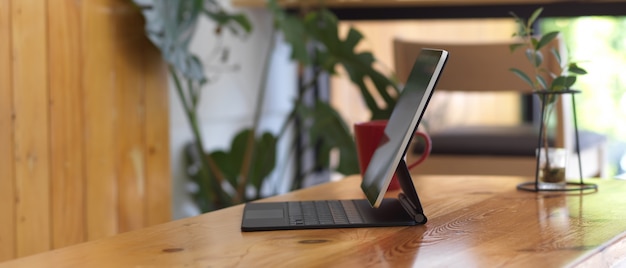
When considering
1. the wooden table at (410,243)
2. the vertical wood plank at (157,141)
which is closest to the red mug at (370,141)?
the wooden table at (410,243)

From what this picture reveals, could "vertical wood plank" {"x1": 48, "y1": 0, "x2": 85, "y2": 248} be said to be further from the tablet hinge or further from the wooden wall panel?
the tablet hinge

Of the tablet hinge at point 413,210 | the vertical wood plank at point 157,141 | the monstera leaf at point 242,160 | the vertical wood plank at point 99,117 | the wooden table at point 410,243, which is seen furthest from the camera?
the monstera leaf at point 242,160

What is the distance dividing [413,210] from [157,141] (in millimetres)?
1406

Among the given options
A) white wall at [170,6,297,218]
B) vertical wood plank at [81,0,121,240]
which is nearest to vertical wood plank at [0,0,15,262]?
vertical wood plank at [81,0,121,240]

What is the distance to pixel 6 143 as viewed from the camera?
78.4 inches

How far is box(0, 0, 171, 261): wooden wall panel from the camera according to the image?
202cm

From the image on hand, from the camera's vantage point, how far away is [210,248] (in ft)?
3.54

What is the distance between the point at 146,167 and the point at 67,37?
1.53 feet

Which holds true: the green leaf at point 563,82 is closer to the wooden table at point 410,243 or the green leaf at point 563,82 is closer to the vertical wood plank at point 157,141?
the wooden table at point 410,243

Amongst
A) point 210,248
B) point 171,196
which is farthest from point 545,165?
point 171,196

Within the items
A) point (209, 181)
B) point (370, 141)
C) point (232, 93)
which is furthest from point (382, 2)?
point (370, 141)

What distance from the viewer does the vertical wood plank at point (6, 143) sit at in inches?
77.6

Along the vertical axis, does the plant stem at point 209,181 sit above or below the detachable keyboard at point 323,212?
below

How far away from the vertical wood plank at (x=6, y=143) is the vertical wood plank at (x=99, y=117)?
25cm
